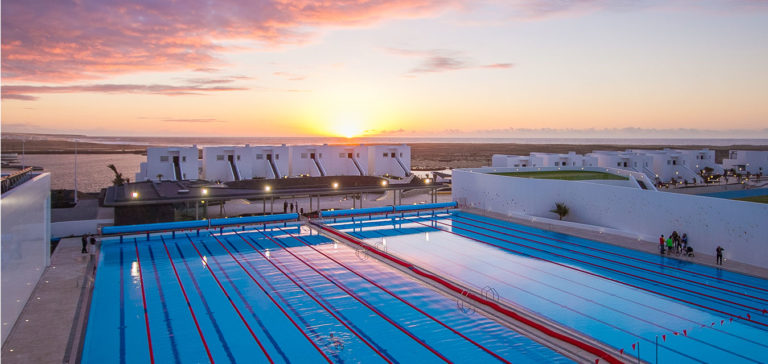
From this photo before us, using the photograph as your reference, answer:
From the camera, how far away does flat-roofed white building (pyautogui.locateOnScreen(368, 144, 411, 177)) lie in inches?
1479

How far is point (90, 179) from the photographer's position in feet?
172

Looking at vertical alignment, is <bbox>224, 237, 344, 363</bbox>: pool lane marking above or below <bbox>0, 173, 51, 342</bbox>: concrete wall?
below

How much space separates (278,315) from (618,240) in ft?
36.7

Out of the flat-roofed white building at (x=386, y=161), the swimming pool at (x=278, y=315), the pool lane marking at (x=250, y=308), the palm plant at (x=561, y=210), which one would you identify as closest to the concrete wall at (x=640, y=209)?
the palm plant at (x=561, y=210)

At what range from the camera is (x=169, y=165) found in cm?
2964

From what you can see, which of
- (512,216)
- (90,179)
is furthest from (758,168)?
(90,179)

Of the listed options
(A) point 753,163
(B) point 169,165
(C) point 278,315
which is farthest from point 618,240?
(A) point 753,163

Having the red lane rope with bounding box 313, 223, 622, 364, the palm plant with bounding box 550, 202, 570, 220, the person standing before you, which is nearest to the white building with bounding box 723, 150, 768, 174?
the palm plant with bounding box 550, 202, 570, 220

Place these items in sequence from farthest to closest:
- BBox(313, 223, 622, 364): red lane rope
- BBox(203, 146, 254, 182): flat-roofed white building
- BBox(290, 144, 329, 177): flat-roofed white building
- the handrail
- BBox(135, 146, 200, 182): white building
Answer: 1. BBox(290, 144, 329, 177): flat-roofed white building
2. BBox(203, 146, 254, 182): flat-roofed white building
3. BBox(135, 146, 200, 182): white building
4. the handrail
5. BBox(313, 223, 622, 364): red lane rope

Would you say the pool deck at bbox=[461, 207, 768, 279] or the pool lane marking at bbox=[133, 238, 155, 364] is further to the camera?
the pool deck at bbox=[461, 207, 768, 279]

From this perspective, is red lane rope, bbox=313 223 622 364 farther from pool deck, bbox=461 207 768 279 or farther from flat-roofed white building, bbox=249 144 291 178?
flat-roofed white building, bbox=249 144 291 178

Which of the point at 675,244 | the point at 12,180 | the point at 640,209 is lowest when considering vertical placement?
the point at 675,244

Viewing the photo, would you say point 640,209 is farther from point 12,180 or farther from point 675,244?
point 12,180

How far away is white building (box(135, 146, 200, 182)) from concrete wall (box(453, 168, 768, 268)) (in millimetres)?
16610
